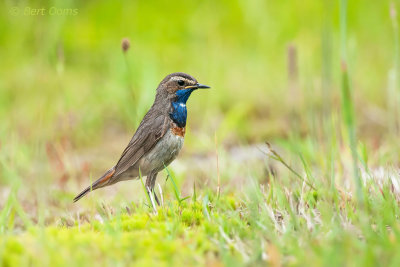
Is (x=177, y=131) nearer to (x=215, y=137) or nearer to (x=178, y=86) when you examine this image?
(x=178, y=86)

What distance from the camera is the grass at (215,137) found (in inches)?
107

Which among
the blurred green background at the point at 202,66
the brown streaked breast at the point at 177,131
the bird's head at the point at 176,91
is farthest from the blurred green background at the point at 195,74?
the brown streaked breast at the point at 177,131

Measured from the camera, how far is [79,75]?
33.7 ft

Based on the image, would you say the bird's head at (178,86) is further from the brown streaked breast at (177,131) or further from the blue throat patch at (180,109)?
the brown streaked breast at (177,131)

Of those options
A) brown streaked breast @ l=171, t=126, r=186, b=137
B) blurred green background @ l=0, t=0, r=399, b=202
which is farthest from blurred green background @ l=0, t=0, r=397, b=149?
brown streaked breast @ l=171, t=126, r=186, b=137

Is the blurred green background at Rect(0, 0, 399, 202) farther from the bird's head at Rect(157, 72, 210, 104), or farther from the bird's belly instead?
the bird's belly

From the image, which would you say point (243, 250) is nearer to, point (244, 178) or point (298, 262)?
point (298, 262)

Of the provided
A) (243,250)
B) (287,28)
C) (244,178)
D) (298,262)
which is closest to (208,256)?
(243,250)

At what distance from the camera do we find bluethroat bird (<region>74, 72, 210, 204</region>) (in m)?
4.63

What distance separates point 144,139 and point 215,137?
1.04m

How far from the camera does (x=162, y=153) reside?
461 cm

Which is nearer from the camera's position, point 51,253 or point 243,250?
point 51,253

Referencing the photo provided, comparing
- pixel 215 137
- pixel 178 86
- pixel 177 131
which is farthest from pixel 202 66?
pixel 215 137

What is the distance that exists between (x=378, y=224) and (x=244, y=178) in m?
2.09
